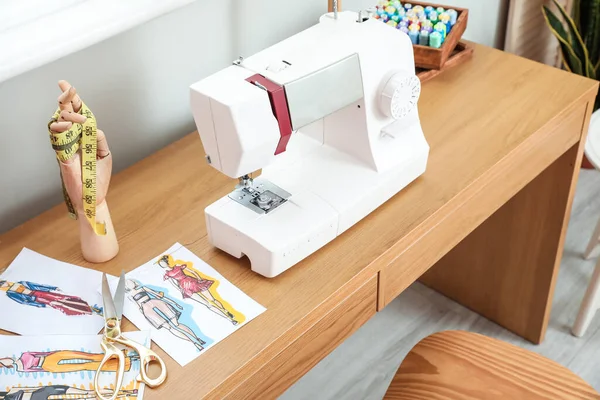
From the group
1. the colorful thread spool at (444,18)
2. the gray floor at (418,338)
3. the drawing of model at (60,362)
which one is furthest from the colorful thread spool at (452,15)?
the drawing of model at (60,362)

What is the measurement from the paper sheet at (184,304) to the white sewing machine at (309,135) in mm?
63

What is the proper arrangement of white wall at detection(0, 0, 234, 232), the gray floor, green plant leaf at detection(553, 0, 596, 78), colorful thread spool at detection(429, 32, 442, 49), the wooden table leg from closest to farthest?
white wall at detection(0, 0, 234, 232), colorful thread spool at detection(429, 32, 442, 49), the wooden table leg, the gray floor, green plant leaf at detection(553, 0, 596, 78)

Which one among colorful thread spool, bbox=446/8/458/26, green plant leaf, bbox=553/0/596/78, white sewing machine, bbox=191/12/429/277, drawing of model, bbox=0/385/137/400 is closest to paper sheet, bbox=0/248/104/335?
drawing of model, bbox=0/385/137/400

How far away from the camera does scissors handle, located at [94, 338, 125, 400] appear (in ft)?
3.19

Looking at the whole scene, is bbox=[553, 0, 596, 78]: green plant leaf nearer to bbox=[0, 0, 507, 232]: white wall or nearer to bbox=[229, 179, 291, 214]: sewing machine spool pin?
bbox=[0, 0, 507, 232]: white wall

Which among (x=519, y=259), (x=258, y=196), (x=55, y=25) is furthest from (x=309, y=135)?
(x=519, y=259)

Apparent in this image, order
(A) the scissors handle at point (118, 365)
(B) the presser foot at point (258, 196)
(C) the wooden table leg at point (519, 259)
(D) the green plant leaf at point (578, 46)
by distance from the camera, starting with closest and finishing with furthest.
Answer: (A) the scissors handle at point (118, 365)
(B) the presser foot at point (258, 196)
(C) the wooden table leg at point (519, 259)
(D) the green plant leaf at point (578, 46)

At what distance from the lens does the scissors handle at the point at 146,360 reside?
39.1 inches

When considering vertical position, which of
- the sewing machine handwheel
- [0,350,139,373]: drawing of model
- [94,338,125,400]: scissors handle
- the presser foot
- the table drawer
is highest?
the sewing machine handwheel

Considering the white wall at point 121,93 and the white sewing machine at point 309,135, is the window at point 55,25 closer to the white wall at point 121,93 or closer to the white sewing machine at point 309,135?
the white wall at point 121,93

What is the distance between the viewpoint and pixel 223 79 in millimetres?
1043

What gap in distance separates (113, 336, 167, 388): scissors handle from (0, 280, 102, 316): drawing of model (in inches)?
4.2

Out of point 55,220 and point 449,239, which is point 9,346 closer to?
point 55,220

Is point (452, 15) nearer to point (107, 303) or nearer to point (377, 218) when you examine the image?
point (377, 218)
